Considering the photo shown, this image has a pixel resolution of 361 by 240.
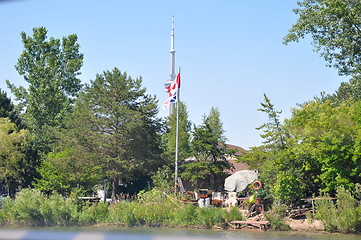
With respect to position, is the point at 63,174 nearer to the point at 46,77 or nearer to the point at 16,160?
the point at 16,160

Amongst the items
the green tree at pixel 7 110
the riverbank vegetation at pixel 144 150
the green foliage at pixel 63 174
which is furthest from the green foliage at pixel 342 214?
the green tree at pixel 7 110

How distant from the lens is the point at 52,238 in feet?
6.08

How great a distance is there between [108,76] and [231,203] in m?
15.6

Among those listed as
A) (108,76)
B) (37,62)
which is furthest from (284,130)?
(37,62)

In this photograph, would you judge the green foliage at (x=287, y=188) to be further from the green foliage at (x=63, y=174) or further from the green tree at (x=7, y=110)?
the green tree at (x=7, y=110)

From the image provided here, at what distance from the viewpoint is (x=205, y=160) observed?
32.2 metres

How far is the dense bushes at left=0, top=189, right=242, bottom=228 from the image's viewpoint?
21312 millimetres

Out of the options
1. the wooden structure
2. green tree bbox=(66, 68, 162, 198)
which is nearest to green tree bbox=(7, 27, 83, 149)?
green tree bbox=(66, 68, 162, 198)

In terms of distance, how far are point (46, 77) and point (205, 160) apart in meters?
20.5

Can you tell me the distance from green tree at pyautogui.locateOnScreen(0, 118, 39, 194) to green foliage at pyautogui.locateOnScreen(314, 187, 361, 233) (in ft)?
63.3

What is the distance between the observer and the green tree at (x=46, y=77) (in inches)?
1738

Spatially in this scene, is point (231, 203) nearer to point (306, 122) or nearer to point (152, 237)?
point (306, 122)

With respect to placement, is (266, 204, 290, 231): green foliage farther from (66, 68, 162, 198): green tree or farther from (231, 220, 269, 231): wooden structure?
(66, 68, 162, 198): green tree

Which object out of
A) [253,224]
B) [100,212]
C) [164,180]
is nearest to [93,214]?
[100,212]
